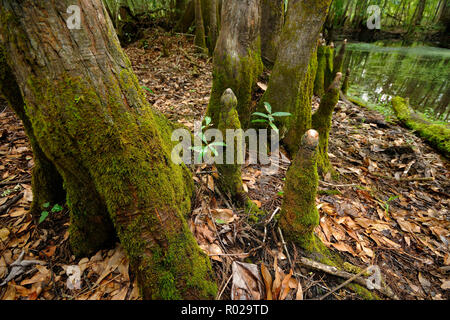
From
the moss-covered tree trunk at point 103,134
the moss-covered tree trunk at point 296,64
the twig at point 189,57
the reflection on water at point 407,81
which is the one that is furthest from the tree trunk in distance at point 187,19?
the moss-covered tree trunk at point 103,134

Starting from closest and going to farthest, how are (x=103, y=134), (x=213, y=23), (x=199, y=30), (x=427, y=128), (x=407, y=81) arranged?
(x=103, y=134) → (x=427, y=128) → (x=213, y=23) → (x=199, y=30) → (x=407, y=81)

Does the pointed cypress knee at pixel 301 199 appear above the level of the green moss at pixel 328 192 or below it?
above

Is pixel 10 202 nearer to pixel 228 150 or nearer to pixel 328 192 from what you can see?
pixel 228 150

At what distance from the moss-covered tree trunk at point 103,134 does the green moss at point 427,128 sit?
6.29m

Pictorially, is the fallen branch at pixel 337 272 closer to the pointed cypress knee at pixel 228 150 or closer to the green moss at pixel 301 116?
the pointed cypress knee at pixel 228 150

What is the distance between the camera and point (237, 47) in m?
2.76

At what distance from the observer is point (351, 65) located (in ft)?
52.5

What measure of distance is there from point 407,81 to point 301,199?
559 inches

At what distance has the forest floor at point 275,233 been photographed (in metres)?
1.74

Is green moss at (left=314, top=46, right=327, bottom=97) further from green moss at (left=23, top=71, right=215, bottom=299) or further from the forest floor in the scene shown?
green moss at (left=23, top=71, right=215, bottom=299)

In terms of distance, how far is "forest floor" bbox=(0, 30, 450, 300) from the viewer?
1737mm

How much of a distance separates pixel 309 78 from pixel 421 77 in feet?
46.1

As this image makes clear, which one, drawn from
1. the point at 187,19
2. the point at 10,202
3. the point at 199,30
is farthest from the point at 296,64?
the point at 187,19

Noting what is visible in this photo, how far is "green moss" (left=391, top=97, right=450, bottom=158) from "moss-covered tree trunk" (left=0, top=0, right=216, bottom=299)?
6.29 meters
